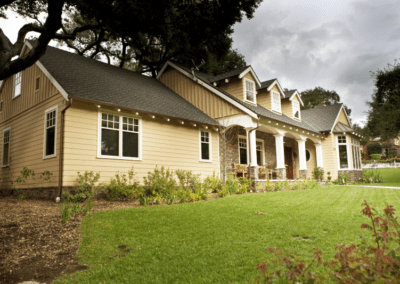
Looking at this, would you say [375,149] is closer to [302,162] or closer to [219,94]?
[302,162]

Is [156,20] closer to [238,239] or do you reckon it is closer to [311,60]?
[238,239]

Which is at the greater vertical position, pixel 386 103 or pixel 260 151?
pixel 386 103

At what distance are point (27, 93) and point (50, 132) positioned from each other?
11.0 ft

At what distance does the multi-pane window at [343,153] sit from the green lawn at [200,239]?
13.9m

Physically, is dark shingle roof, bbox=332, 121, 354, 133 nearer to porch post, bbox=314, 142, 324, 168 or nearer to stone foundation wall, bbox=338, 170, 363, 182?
porch post, bbox=314, 142, 324, 168

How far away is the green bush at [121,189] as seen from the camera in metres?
9.52

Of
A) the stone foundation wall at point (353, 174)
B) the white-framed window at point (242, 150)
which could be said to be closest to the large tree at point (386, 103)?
the stone foundation wall at point (353, 174)

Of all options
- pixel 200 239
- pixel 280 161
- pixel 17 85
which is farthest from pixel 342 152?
pixel 17 85

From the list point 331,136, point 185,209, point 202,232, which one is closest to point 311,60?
point 331,136

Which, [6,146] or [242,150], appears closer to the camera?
[6,146]

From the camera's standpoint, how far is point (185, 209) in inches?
297

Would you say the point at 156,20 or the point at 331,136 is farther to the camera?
the point at 331,136

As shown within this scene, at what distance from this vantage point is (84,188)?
360 inches

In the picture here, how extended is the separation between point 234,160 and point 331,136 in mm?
9003
